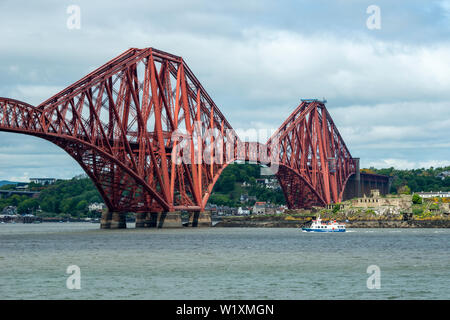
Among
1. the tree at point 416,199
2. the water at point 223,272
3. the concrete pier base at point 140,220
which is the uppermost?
the tree at point 416,199

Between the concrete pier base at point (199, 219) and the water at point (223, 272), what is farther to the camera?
the concrete pier base at point (199, 219)

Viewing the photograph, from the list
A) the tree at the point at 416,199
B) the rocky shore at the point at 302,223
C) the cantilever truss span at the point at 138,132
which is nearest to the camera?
the cantilever truss span at the point at 138,132

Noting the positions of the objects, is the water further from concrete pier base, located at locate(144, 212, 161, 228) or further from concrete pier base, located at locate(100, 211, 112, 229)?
concrete pier base, located at locate(100, 211, 112, 229)

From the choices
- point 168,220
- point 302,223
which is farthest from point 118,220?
point 302,223

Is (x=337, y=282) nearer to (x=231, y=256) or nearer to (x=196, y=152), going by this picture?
(x=231, y=256)

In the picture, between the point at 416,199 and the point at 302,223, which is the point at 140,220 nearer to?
the point at 302,223

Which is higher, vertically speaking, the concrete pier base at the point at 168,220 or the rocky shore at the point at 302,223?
the concrete pier base at the point at 168,220

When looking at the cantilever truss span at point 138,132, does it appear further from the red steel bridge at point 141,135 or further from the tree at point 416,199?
the tree at point 416,199

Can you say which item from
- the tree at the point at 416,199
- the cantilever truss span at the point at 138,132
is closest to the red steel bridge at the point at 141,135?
the cantilever truss span at the point at 138,132

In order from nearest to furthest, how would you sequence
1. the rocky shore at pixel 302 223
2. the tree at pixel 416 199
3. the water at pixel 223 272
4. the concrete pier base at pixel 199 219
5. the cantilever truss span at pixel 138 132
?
the water at pixel 223 272, the cantilever truss span at pixel 138 132, the concrete pier base at pixel 199 219, the rocky shore at pixel 302 223, the tree at pixel 416 199
